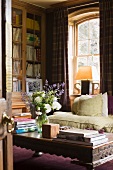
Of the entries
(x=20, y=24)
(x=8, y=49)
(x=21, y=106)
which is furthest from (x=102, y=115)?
(x=8, y=49)

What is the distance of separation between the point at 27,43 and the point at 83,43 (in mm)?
1173

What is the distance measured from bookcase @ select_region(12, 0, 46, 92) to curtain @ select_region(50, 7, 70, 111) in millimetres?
299

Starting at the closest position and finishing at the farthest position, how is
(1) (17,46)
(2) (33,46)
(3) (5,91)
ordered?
(3) (5,91), (1) (17,46), (2) (33,46)

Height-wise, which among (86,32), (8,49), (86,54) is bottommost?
(8,49)

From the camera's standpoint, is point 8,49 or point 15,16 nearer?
point 8,49

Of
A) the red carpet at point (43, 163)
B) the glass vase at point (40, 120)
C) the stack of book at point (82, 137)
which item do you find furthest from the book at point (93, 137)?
the glass vase at point (40, 120)

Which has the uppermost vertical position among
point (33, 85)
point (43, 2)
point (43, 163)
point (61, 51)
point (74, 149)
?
point (43, 2)

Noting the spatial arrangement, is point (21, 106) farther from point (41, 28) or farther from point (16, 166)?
point (16, 166)

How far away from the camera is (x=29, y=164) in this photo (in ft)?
11.1

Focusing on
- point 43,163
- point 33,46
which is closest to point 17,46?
point 33,46

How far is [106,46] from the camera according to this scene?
5.40m

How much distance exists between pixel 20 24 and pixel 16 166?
11.1 feet

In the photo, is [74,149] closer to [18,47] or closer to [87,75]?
[87,75]

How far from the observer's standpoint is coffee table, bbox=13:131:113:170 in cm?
254
